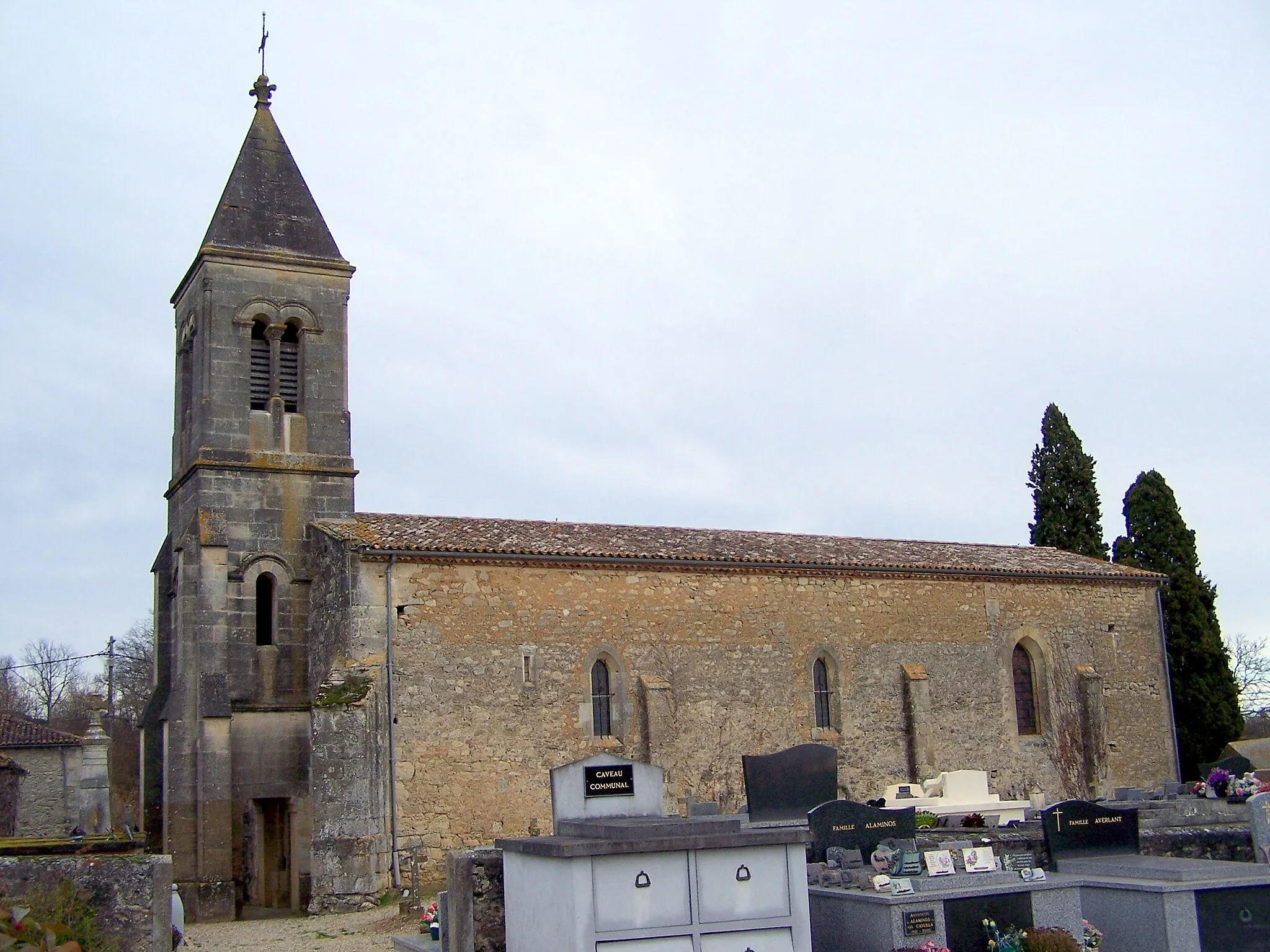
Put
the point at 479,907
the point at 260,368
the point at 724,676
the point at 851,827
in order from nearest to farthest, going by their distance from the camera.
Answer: the point at 479,907, the point at 851,827, the point at 260,368, the point at 724,676

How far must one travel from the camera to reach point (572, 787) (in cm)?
1288

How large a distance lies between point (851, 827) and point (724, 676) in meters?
10.7

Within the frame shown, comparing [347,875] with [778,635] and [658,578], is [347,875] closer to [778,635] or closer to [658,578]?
[658,578]

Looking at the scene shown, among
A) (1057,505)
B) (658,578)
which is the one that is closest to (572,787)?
(658,578)

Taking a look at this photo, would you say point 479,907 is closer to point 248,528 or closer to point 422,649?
point 422,649

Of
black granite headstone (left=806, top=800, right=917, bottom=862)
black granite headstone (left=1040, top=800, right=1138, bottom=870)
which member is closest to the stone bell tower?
black granite headstone (left=806, top=800, right=917, bottom=862)

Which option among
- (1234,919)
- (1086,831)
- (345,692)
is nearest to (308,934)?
(345,692)

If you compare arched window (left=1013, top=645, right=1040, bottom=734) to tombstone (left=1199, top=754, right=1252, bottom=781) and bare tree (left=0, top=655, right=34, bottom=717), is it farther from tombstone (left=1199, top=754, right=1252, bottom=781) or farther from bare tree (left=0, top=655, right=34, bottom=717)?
bare tree (left=0, top=655, right=34, bottom=717)

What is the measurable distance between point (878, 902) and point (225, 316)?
17894mm

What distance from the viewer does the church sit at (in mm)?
21859

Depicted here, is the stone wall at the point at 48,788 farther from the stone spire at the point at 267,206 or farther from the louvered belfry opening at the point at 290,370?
the stone spire at the point at 267,206

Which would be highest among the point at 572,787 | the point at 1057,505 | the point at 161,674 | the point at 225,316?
the point at 225,316

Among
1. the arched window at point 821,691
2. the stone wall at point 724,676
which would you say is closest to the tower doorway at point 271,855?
the stone wall at point 724,676

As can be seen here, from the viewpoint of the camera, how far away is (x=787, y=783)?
18141 millimetres
